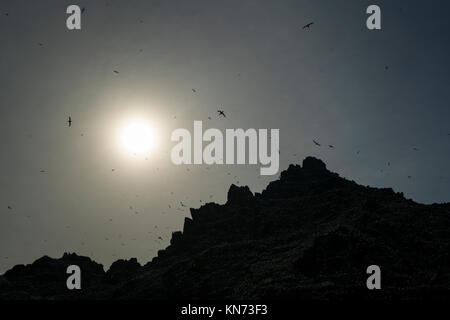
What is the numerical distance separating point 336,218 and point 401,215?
541 inches

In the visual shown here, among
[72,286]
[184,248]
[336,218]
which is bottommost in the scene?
[72,286]

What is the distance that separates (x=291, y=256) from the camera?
7231 cm

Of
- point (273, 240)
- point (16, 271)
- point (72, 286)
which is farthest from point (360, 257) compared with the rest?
point (16, 271)

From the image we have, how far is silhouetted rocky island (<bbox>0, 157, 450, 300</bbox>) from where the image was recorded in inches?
2254

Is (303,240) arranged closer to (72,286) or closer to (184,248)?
(184,248)

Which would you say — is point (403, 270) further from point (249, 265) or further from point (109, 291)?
point (109, 291)

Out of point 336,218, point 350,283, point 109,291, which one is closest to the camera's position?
point 350,283

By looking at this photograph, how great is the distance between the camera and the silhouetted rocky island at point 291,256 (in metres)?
57.2

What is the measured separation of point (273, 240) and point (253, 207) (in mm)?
27777

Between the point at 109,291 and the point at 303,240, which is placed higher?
the point at 303,240

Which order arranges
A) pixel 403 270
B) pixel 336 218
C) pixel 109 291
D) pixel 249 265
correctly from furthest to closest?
1. pixel 109 291
2. pixel 336 218
3. pixel 249 265
4. pixel 403 270

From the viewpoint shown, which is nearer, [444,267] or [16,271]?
[444,267]

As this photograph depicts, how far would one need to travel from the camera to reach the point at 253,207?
4589 inches

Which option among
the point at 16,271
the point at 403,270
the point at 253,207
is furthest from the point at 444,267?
the point at 16,271
